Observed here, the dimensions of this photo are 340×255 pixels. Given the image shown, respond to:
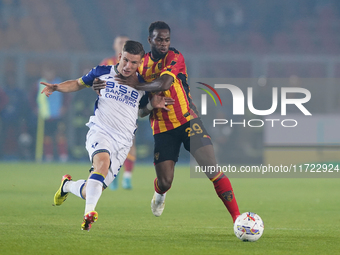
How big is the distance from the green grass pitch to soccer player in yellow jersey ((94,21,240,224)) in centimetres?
51

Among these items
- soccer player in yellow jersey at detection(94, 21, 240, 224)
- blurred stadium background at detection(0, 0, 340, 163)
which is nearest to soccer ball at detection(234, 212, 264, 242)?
soccer player in yellow jersey at detection(94, 21, 240, 224)

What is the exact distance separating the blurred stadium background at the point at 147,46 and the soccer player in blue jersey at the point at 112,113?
11134 millimetres

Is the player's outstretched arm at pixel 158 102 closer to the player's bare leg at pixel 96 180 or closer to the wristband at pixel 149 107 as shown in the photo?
the wristband at pixel 149 107

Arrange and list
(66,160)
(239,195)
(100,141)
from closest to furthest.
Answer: (100,141) < (239,195) < (66,160)

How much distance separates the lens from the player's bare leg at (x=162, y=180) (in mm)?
5445

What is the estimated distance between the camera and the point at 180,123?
210 inches

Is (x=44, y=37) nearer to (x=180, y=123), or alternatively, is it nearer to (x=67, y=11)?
(x=67, y=11)

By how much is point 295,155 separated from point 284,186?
365cm

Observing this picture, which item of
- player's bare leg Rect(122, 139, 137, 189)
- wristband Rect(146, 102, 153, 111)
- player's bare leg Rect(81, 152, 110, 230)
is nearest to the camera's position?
player's bare leg Rect(81, 152, 110, 230)

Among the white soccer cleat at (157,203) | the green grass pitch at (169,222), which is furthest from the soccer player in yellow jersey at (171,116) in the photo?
the green grass pitch at (169,222)

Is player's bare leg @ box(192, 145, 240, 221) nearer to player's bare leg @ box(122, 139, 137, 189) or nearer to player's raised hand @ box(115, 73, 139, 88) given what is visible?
player's raised hand @ box(115, 73, 139, 88)

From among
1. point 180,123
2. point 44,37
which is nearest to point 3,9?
point 44,37

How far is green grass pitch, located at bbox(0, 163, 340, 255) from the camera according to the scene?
420cm

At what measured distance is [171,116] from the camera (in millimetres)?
5332
